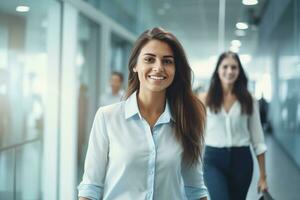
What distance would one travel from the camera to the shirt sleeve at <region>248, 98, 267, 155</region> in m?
2.75

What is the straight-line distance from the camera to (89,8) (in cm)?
550

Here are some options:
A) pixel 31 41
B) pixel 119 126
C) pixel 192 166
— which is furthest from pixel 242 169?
pixel 31 41

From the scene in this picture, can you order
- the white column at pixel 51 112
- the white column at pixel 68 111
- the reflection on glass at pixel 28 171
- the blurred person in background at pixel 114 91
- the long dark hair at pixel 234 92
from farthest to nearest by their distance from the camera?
the blurred person in background at pixel 114 91, the white column at pixel 68 111, the white column at pixel 51 112, the reflection on glass at pixel 28 171, the long dark hair at pixel 234 92

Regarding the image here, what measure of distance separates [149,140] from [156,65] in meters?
0.26

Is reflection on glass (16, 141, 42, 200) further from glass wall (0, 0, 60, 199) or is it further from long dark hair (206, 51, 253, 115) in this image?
long dark hair (206, 51, 253, 115)

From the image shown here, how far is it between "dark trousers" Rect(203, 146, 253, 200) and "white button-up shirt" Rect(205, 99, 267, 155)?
2.0 inches

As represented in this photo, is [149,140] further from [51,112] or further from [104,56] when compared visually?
[104,56]

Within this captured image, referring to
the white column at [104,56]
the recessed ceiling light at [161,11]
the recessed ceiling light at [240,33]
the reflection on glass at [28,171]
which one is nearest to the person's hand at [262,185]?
the reflection on glass at [28,171]

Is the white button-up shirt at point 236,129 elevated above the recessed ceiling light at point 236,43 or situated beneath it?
situated beneath

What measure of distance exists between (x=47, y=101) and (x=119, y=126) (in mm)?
3077

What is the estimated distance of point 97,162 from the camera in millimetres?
1396

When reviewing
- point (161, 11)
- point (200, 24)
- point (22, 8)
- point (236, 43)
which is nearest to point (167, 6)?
point (161, 11)

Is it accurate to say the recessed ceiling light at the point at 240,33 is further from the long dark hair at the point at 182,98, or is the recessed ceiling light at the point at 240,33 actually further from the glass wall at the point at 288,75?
the long dark hair at the point at 182,98

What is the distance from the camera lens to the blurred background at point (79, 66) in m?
3.48
